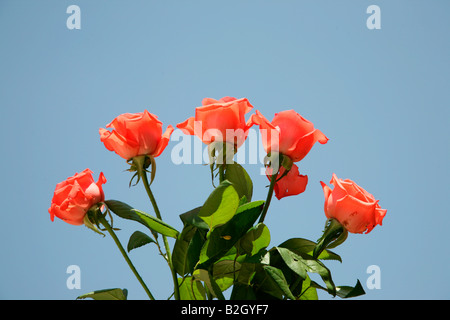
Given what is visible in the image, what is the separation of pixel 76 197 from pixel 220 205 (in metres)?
0.13

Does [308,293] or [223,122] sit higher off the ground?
[223,122]

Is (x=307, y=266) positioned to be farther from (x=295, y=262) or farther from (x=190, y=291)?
(x=190, y=291)

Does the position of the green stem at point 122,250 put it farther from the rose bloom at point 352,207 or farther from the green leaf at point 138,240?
the rose bloom at point 352,207

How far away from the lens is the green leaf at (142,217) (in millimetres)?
429

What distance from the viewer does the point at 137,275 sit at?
0.45 metres

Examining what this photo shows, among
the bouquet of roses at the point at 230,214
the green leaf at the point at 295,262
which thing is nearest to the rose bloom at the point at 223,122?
the bouquet of roses at the point at 230,214

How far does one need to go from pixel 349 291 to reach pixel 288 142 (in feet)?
0.45

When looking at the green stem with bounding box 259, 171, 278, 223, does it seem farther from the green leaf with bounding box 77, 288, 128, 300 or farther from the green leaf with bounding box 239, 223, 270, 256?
the green leaf with bounding box 77, 288, 128, 300

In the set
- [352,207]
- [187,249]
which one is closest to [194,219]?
[187,249]

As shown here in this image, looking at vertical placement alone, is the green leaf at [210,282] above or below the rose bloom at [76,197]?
below

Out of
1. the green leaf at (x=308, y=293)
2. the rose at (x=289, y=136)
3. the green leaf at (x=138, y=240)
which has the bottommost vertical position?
the green leaf at (x=308, y=293)

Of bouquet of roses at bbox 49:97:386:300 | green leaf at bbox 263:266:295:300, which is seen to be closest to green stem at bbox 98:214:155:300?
bouquet of roses at bbox 49:97:386:300

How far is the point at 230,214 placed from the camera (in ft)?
1.37
